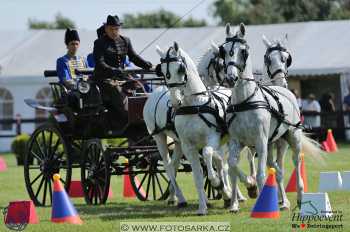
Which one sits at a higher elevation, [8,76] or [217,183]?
[8,76]

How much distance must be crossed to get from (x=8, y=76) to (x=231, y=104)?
24230 millimetres

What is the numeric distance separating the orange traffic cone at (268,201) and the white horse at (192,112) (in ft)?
2.97

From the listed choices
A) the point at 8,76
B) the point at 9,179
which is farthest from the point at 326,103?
the point at 9,179

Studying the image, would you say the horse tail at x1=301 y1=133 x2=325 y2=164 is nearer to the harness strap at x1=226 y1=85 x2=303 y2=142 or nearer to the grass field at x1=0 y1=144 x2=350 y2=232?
the grass field at x1=0 y1=144 x2=350 y2=232

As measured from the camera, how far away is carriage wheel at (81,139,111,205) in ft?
44.8

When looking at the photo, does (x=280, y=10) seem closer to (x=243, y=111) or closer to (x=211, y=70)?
(x=211, y=70)

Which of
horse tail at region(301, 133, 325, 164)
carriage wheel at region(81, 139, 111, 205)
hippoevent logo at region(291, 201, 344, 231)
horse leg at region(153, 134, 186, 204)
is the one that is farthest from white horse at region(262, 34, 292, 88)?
hippoevent logo at region(291, 201, 344, 231)

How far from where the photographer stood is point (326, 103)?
1261 inches

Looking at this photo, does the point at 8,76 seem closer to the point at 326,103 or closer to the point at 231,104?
the point at 326,103

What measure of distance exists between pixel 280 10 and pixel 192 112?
172ft

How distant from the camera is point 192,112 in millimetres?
11711

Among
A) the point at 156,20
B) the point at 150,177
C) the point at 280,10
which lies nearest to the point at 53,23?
the point at 156,20

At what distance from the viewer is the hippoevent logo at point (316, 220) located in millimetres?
10031

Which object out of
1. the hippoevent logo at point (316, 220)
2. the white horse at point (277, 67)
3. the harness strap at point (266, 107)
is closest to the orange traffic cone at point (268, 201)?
the hippoevent logo at point (316, 220)
